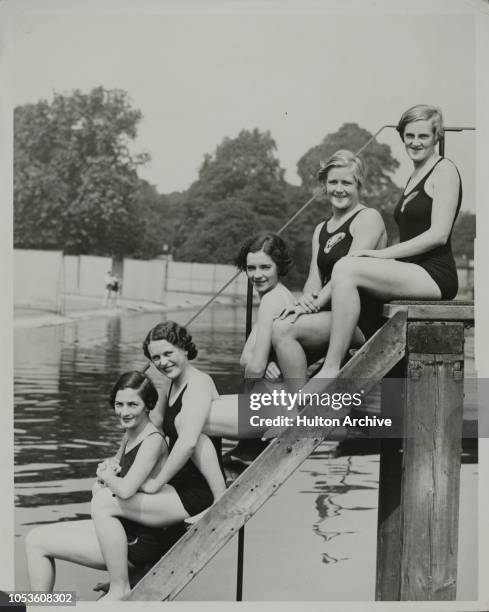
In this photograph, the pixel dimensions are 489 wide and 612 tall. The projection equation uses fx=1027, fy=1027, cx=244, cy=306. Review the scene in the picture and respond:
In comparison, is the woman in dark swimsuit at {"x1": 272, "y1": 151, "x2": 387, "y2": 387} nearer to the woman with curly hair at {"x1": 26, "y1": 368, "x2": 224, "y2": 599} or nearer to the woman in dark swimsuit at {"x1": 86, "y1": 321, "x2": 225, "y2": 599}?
the woman in dark swimsuit at {"x1": 86, "y1": 321, "x2": 225, "y2": 599}

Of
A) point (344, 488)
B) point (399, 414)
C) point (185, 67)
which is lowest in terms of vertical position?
point (344, 488)

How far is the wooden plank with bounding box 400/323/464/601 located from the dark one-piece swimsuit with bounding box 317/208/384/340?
26 cm

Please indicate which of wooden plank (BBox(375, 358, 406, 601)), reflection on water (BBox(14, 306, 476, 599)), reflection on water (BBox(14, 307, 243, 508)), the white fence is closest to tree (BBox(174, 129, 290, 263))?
the white fence

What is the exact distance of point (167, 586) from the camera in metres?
3.74

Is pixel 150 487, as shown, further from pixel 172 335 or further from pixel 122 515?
pixel 172 335

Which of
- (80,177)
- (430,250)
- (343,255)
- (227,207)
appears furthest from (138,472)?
(227,207)

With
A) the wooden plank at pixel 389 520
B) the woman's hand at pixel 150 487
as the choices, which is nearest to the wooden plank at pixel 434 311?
the wooden plank at pixel 389 520

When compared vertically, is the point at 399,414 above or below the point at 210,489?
above

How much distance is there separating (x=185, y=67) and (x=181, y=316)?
1500 cm

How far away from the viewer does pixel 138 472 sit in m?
3.73

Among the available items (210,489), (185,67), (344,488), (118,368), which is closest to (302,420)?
(210,489)

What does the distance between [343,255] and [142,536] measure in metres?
1.30

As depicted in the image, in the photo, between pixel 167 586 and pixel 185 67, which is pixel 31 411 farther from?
pixel 167 586

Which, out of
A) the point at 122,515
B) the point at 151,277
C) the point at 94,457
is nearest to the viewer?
the point at 122,515
